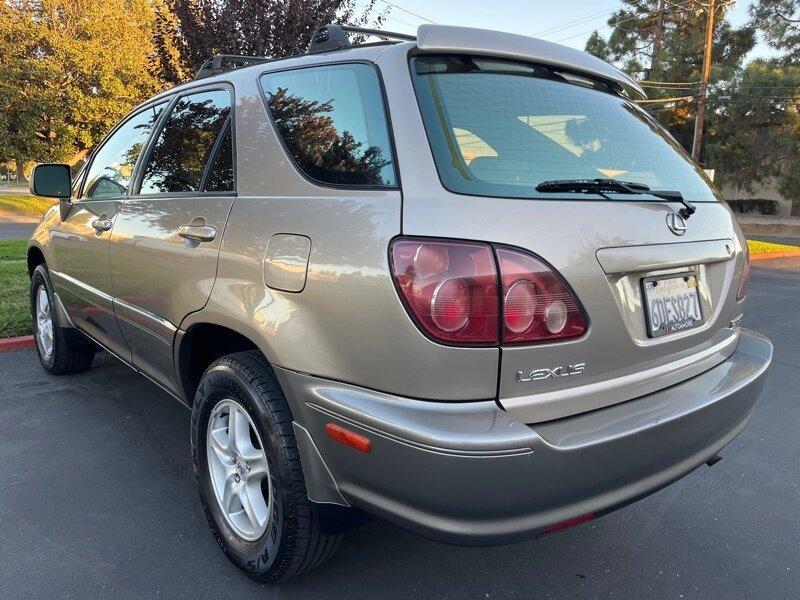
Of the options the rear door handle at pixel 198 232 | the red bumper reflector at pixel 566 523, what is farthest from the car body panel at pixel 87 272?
the red bumper reflector at pixel 566 523

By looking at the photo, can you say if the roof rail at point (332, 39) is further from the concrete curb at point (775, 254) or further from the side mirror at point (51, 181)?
the concrete curb at point (775, 254)

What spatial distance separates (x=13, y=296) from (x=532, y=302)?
632cm

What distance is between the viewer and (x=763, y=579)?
2.30 m

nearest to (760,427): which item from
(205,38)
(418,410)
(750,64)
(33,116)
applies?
(418,410)

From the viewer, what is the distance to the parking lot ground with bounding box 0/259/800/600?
2219 mm

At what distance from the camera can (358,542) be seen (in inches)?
98.0

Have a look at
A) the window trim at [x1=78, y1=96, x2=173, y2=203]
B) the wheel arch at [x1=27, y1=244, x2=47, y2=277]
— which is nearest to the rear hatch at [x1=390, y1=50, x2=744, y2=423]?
the window trim at [x1=78, y1=96, x2=173, y2=203]

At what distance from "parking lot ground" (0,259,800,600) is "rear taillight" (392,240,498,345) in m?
1.14

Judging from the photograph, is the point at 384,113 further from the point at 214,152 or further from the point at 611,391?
the point at 611,391

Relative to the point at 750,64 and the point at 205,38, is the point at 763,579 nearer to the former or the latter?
the point at 205,38

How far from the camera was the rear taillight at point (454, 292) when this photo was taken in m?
1.60

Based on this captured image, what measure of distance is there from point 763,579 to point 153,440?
2947 millimetres

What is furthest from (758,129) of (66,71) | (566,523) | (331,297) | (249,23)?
(331,297)

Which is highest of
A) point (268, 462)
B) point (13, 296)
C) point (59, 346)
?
point (268, 462)
